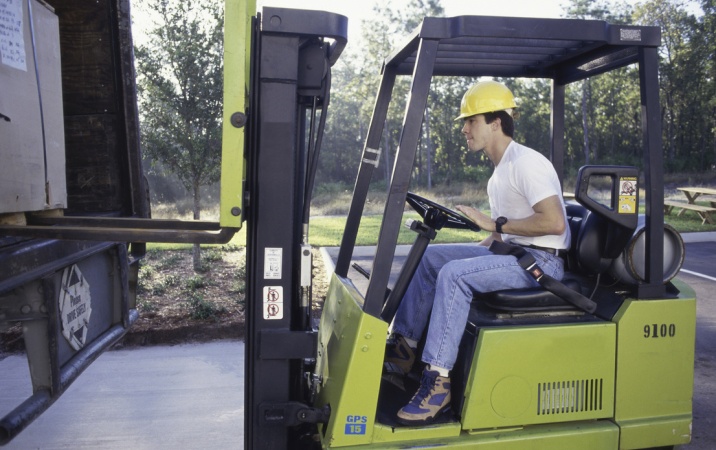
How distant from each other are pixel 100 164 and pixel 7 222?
129 cm

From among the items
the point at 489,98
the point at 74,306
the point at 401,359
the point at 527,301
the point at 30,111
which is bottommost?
the point at 401,359

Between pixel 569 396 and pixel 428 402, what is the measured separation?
2.21ft

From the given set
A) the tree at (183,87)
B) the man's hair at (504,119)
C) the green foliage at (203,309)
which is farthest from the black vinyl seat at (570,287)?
the tree at (183,87)

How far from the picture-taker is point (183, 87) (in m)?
8.52

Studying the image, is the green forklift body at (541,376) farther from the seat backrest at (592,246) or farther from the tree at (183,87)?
the tree at (183,87)

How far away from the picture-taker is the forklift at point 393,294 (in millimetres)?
2711

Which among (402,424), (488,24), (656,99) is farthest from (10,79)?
(656,99)

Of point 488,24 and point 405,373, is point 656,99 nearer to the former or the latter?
point 488,24

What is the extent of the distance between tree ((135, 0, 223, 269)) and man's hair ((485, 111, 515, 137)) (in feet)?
19.1

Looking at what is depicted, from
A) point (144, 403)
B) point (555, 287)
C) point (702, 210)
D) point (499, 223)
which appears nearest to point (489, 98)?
point (499, 223)

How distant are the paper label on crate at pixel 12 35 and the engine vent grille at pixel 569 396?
2.86 metres

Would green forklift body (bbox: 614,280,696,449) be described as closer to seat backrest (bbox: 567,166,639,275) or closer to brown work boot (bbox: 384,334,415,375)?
seat backrest (bbox: 567,166,639,275)

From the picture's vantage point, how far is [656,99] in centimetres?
291

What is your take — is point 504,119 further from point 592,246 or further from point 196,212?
point 196,212
